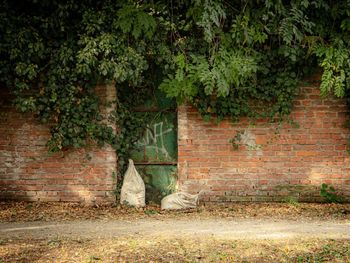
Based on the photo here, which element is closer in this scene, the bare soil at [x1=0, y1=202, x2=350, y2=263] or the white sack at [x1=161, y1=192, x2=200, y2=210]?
the bare soil at [x1=0, y1=202, x2=350, y2=263]

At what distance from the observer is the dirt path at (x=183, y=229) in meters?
5.98

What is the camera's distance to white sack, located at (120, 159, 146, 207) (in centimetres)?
763

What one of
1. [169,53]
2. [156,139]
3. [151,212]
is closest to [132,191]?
[151,212]

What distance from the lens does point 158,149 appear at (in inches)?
316

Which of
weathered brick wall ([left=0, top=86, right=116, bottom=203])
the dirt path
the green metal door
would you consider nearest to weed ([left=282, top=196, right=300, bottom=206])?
the dirt path

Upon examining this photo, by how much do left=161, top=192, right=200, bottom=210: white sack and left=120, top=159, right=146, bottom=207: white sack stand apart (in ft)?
1.39

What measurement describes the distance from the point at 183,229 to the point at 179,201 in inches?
47.0

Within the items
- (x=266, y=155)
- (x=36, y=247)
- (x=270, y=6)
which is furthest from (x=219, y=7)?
(x=36, y=247)

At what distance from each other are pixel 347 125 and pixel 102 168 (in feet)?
13.1

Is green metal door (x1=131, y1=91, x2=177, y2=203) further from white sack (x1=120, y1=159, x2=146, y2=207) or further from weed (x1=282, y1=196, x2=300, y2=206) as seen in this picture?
weed (x1=282, y1=196, x2=300, y2=206)

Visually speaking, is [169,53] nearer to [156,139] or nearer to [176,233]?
[156,139]

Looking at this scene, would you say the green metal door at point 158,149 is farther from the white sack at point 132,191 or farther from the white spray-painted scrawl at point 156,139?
the white sack at point 132,191

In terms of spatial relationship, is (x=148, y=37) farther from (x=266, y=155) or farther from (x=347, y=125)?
(x=347, y=125)

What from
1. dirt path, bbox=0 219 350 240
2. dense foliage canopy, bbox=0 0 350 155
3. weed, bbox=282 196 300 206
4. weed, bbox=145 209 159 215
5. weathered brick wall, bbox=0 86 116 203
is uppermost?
dense foliage canopy, bbox=0 0 350 155
